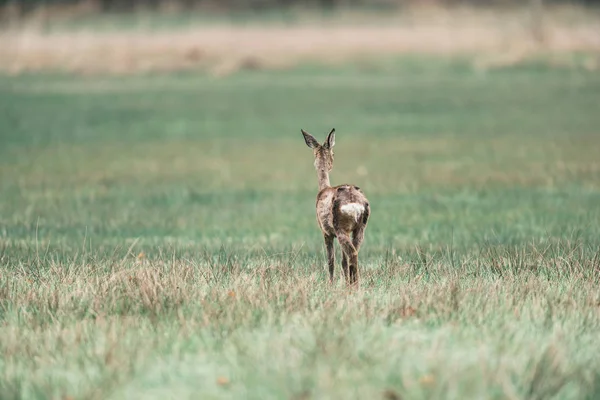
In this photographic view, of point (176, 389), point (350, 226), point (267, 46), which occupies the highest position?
point (267, 46)

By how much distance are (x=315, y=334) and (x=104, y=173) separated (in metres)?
13.5

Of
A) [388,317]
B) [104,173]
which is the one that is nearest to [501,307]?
[388,317]

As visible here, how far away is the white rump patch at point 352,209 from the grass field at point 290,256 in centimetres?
58

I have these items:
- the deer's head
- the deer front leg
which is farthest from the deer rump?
the deer's head

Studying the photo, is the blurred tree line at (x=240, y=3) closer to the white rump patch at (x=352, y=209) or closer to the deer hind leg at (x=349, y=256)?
the deer hind leg at (x=349, y=256)

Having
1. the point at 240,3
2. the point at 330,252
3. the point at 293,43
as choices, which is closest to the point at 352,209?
the point at 330,252

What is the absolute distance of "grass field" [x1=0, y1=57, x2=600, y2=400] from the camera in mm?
6582

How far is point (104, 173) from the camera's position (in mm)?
20203

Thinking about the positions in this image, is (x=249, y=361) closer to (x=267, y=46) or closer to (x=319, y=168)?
(x=319, y=168)

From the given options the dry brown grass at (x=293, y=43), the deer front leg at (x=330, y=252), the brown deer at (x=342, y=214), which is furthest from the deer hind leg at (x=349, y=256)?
the dry brown grass at (x=293, y=43)

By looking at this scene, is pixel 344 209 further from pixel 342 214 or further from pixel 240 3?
pixel 240 3

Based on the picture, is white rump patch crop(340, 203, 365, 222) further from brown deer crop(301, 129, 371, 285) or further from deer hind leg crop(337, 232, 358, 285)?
deer hind leg crop(337, 232, 358, 285)

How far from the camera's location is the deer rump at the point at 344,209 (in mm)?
8266

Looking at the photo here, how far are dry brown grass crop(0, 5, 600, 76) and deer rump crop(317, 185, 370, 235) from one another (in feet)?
113
